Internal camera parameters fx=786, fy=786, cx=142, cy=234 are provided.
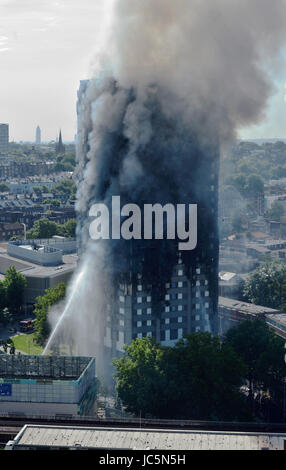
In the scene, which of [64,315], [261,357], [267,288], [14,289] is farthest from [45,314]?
[267,288]

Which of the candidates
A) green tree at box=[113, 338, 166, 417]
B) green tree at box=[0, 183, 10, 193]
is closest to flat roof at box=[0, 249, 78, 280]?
green tree at box=[113, 338, 166, 417]

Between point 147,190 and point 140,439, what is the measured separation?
79.7 ft

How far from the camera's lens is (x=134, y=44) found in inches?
2391

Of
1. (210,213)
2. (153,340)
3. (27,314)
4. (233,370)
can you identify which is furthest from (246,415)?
(27,314)

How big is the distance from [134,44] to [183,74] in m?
4.46

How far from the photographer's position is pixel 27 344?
73062 mm

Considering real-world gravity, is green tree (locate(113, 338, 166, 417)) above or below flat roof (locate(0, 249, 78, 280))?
below

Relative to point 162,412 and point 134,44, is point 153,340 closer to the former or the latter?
point 162,412

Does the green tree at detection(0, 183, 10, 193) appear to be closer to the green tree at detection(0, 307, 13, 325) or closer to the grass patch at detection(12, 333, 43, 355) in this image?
the green tree at detection(0, 307, 13, 325)

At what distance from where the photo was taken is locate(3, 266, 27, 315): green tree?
272 feet

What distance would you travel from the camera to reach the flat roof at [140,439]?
1576 inches
